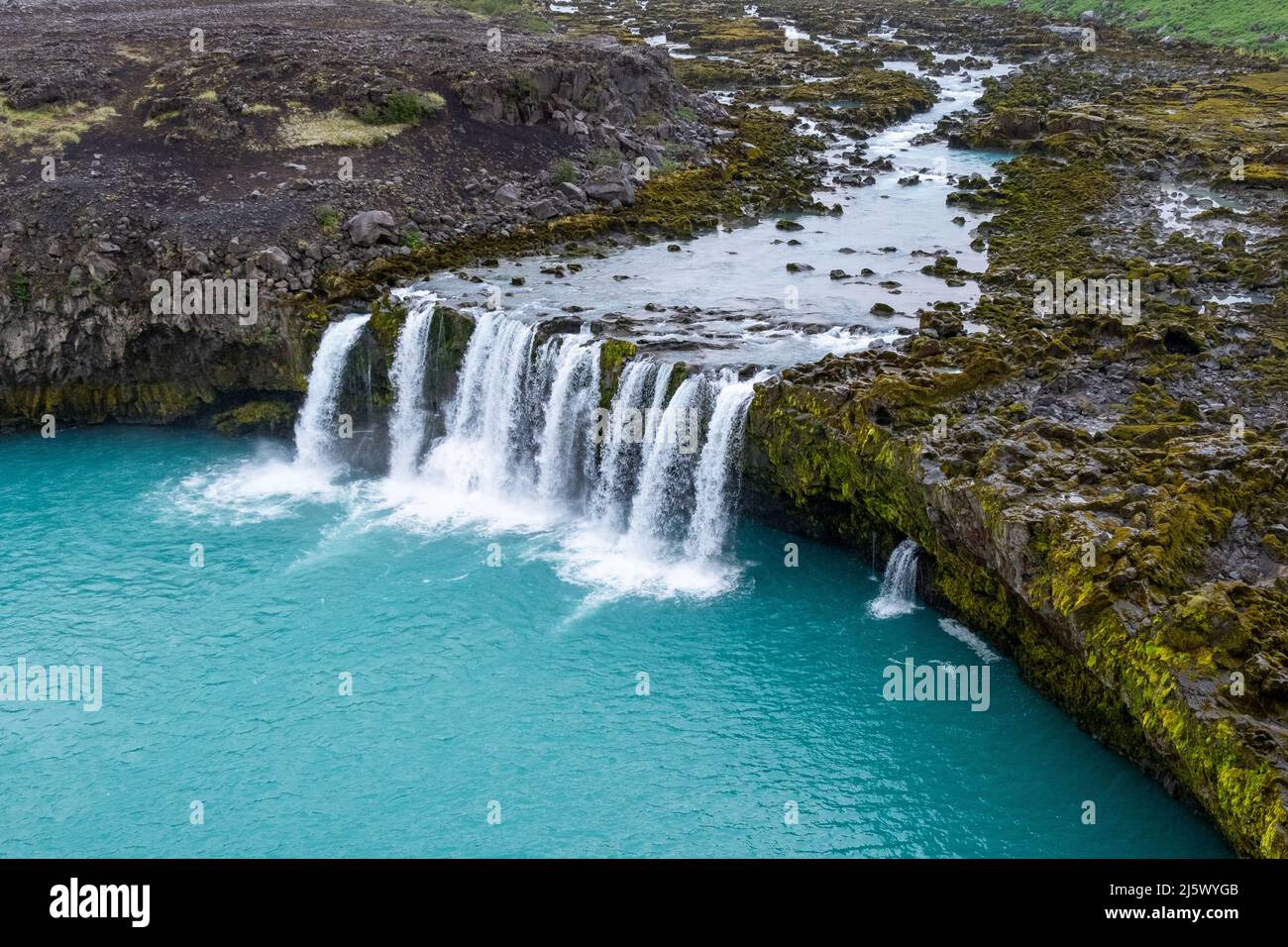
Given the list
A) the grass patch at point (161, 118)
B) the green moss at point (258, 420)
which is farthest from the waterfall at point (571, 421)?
the grass patch at point (161, 118)

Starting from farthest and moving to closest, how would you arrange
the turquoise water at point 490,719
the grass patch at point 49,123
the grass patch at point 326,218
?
1. the grass patch at point 49,123
2. the grass patch at point 326,218
3. the turquoise water at point 490,719

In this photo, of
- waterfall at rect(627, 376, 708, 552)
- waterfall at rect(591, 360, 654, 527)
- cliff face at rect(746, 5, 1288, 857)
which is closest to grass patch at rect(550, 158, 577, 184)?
cliff face at rect(746, 5, 1288, 857)

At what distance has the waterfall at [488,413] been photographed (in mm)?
36562

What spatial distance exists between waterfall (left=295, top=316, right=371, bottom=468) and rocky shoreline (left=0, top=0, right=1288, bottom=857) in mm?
716

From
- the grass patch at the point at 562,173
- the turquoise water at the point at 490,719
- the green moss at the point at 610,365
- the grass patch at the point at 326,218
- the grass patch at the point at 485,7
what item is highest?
the grass patch at the point at 485,7

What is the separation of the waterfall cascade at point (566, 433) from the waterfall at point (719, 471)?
3 cm

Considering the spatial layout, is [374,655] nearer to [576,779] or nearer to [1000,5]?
[576,779]

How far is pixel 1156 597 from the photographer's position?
22750 mm

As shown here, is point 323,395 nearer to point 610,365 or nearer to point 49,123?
point 610,365

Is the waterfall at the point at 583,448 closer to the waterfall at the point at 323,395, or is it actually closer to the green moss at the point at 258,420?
the waterfall at the point at 323,395

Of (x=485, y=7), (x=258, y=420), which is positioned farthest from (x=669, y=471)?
(x=485, y=7)

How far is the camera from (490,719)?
26531 millimetres

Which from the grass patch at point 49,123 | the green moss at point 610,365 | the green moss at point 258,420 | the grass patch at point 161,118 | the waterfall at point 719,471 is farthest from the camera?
the grass patch at point 161,118

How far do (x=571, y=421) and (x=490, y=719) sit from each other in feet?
37.8
